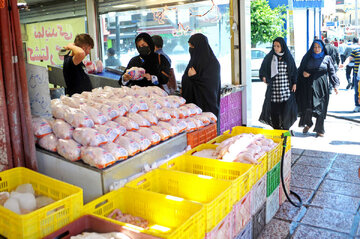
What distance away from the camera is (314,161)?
18.7ft

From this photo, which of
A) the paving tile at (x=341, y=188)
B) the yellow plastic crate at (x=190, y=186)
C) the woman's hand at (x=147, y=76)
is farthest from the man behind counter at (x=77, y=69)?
the paving tile at (x=341, y=188)

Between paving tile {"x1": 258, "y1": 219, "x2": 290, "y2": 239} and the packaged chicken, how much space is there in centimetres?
166

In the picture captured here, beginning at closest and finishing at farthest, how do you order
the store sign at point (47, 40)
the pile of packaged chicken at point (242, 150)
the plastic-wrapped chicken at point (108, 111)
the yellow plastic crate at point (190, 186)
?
the yellow plastic crate at point (190, 186) → the pile of packaged chicken at point (242, 150) → the plastic-wrapped chicken at point (108, 111) → the store sign at point (47, 40)

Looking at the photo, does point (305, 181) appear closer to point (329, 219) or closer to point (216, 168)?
point (329, 219)

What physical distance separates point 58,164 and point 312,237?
241 centimetres

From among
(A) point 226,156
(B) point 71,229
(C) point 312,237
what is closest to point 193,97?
(A) point 226,156

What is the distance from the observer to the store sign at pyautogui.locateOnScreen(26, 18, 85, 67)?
9.15 metres

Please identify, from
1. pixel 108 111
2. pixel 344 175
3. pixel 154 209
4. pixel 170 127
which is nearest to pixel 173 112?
pixel 170 127

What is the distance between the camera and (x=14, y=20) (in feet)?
8.55

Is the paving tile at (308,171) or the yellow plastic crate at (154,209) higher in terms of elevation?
the yellow plastic crate at (154,209)

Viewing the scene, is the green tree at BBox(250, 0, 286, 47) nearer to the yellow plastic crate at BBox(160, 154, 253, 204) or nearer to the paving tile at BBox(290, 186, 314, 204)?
the paving tile at BBox(290, 186, 314, 204)

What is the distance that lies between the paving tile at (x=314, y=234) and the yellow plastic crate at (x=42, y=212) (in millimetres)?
2188

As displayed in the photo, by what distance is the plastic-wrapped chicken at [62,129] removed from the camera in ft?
9.75

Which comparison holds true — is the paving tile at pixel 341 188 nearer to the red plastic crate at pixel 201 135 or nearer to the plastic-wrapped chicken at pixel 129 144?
the red plastic crate at pixel 201 135
